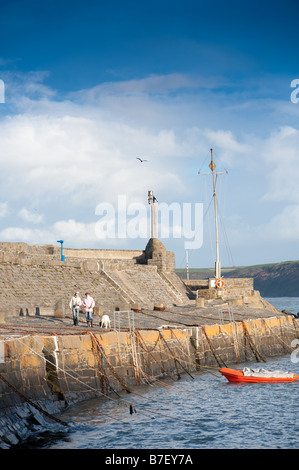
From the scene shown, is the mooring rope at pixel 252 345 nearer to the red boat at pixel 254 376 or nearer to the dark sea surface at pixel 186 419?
the red boat at pixel 254 376

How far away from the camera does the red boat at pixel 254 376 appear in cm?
2595

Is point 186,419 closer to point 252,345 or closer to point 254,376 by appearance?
point 254,376

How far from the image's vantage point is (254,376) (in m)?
26.2

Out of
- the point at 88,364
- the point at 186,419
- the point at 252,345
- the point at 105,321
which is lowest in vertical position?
the point at 186,419

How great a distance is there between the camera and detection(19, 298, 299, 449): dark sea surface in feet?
53.8

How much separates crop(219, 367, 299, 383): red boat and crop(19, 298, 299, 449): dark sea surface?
53cm

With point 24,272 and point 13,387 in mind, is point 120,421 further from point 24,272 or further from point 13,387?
point 24,272

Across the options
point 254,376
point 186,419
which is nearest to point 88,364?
point 186,419

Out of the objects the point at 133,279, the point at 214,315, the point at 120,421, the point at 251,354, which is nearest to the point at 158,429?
the point at 120,421

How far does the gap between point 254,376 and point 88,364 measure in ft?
28.5

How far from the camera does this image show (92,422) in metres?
17.9

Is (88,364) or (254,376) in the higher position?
(88,364)
